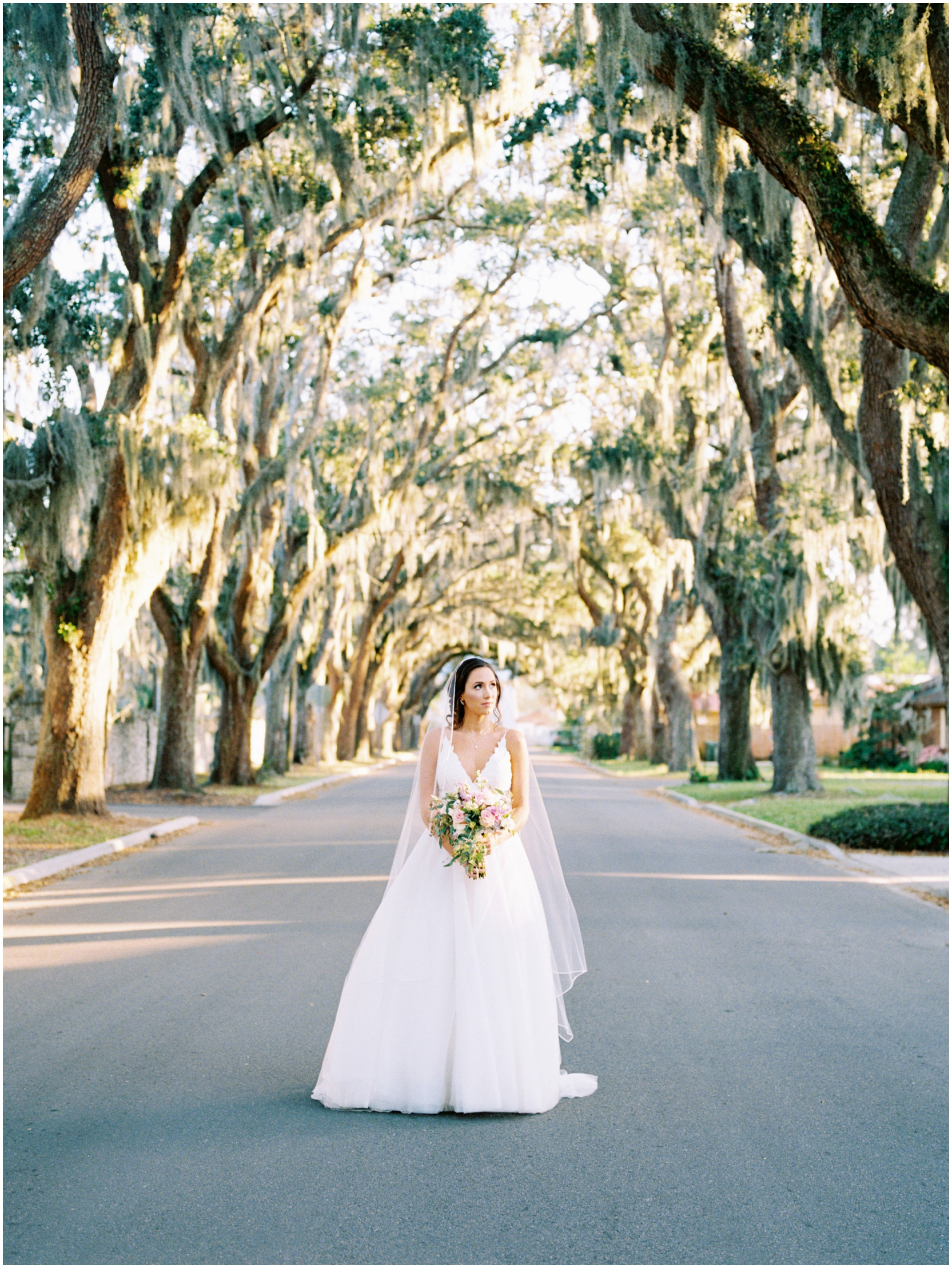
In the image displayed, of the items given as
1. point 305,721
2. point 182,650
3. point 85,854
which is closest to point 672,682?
point 305,721

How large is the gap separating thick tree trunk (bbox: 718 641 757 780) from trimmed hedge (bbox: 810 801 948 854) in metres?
11.5

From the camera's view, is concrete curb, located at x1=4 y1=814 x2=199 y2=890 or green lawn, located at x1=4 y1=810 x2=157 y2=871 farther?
green lawn, located at x1=4 y1=810 x2=157 y2=871

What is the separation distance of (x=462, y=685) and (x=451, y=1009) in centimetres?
142

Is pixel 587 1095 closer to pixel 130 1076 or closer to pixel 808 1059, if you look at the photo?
pixel 808 1059

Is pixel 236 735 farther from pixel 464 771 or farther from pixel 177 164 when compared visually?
pixel 464 771

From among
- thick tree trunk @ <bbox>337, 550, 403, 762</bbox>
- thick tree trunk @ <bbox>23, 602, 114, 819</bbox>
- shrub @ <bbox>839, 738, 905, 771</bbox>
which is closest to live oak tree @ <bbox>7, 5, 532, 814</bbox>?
thick tree trunk @ <bbox>23, 602, 114, 819</bbox>

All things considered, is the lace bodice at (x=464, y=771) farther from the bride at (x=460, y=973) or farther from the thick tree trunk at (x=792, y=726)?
the thick tree trunk at (x=792, y=726)

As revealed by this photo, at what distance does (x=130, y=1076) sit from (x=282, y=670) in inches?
1034

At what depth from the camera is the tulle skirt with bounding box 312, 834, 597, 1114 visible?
496 centimetres

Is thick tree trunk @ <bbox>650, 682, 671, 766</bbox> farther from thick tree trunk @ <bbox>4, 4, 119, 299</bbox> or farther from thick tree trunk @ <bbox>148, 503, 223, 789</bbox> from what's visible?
thick tree trunk @ <bbox>4, 4, 119, 299</bbox>

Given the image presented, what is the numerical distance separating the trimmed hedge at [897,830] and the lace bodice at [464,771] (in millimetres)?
10940

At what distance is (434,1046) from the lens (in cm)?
499

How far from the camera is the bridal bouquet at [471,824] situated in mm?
5336

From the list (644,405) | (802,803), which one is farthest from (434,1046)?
(644,405)
